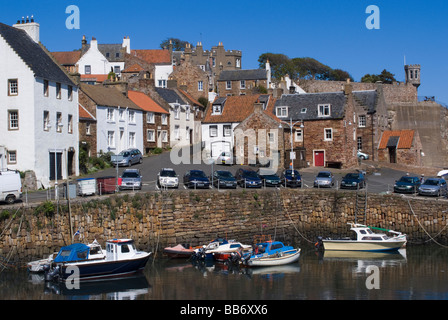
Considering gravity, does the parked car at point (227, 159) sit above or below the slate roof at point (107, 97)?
below

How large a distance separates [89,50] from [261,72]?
28.7m

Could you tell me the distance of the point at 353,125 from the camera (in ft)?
219

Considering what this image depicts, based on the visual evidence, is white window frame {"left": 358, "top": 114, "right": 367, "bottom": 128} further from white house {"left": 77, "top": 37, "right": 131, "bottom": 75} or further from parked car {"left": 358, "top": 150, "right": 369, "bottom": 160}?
white house {"left": 77, "top": 37, "right": 131, "bottom": 75}

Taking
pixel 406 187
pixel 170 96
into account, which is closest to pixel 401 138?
pixel 406 187

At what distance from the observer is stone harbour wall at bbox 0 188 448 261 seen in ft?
116

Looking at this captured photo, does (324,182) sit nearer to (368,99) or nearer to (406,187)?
(406,187)

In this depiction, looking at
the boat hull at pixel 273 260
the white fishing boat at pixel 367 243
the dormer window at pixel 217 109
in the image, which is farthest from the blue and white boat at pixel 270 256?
the dormer window at pixel 217 109

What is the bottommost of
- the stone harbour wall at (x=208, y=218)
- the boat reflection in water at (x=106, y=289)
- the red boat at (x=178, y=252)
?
the boat reflection in water at (x=106, y=289)

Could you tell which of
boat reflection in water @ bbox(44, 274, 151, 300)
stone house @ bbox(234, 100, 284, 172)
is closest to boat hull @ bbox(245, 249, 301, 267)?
boat reflection in water @ bbox(44, 274, 151, 300)

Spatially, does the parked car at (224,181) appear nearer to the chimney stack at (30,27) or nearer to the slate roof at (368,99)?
the chimney stack at (30,27)

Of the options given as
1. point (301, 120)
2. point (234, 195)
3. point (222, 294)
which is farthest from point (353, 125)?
point (222, 294)

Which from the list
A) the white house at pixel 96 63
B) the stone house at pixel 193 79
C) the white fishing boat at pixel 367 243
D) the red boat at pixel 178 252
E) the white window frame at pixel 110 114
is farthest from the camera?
the white house at pixel 96 63

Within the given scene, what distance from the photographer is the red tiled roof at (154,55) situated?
348ft

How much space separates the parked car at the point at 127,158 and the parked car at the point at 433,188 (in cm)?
2692
